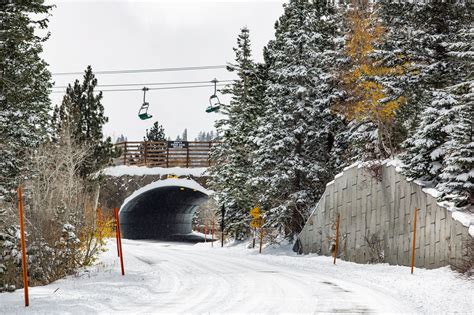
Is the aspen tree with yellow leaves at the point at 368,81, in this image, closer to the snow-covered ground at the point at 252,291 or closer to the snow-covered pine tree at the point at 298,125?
the snow-covered pine tree at the point at 298,125

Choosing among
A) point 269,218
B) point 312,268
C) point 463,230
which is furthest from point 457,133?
point 269,218

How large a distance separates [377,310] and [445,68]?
1149cm

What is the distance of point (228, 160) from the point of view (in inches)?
1313

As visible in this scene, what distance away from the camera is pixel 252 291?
1204 centimetres

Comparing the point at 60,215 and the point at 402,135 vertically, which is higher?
the point at 402,135

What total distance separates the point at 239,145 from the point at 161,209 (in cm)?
2160

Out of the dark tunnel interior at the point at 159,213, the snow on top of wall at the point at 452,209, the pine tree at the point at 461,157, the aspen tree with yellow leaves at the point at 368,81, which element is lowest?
the dark tunnel interior at the point at 159,213

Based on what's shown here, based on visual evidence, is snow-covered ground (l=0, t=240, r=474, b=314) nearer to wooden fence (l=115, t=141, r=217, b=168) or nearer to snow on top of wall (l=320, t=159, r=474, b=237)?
snow on top of wall (l=320, t=159, r=474, b=237)

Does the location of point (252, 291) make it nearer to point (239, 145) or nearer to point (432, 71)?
point (432, 71)

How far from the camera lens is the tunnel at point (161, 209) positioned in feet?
137

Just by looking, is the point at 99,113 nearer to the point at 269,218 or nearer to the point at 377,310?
the point at 269,218

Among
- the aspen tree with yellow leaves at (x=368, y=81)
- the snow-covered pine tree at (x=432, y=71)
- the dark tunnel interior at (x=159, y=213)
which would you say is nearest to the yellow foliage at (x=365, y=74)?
the aspen tree with yellow leaves at (x=368, y=81)

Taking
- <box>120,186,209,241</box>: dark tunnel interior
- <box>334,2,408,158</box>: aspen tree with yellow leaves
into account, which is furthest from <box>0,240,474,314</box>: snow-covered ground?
<box>120,186,209,241</box>: dark tunnel interior

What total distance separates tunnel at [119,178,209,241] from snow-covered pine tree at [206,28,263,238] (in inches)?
283
